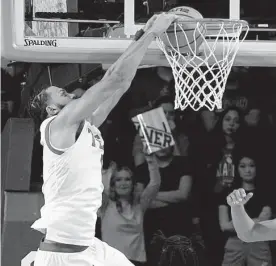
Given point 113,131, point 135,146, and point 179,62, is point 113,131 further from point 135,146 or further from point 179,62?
point 179,62

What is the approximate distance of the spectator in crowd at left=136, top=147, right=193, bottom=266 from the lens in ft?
20.9

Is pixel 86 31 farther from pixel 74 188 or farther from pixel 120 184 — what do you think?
pixel 120 184

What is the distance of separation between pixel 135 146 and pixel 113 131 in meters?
0.21

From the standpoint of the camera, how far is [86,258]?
428 centimetres

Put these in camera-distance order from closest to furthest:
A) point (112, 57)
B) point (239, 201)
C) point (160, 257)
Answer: point (239, 201) → point (112, 57) → point (160, 257)

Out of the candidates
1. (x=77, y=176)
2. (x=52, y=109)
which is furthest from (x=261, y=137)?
(x=77, y=176)

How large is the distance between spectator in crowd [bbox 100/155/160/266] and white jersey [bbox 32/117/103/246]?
193 centimetres

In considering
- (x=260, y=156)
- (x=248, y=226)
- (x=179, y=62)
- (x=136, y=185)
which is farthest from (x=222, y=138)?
(x=248, y=226)

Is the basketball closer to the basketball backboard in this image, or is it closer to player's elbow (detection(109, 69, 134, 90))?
the basketball backboard

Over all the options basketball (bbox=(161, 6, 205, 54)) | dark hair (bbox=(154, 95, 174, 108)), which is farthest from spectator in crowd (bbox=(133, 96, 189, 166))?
basketball (bbox=(161, 6, 205, 54))

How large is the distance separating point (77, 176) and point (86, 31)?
1.00 metres

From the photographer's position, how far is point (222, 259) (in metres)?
6.39

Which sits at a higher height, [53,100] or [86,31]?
[86,31]

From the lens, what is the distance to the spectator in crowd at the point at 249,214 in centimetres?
639
